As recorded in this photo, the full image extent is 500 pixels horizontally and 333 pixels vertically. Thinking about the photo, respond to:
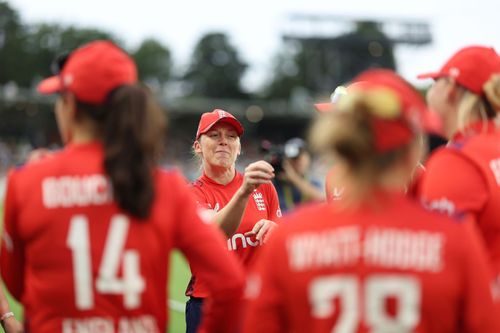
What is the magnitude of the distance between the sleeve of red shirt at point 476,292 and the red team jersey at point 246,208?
312 centimetres

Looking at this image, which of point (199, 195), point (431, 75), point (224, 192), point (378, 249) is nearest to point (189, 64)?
point (224, 192)

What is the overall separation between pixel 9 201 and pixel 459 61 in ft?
7.03

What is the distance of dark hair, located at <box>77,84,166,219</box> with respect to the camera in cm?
316

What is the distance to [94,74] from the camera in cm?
329

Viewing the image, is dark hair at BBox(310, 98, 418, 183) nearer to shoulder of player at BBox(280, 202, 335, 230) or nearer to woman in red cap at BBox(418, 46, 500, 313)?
shoulder of player at BBox(280, 202, 335, 230)

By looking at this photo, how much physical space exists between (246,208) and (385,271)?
320 centimetres

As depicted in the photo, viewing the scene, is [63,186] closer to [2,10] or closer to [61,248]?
[61,248]

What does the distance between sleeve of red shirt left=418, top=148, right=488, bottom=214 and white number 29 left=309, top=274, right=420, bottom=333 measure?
734mm

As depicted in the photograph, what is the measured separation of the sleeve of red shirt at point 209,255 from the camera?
10.8ft

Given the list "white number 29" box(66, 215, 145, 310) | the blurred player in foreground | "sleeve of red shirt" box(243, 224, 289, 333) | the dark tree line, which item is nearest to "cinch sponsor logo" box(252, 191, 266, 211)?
the blurred player in foreground

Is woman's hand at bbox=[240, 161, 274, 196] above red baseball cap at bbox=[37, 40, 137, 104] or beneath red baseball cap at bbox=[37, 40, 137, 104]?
beneath

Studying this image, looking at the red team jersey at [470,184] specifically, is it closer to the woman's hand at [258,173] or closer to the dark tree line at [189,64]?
the woman's hand at [258,173]

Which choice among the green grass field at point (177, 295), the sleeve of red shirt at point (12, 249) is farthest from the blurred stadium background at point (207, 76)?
the sleeve of red shirt at point (12, 249)

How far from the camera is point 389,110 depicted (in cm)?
280
